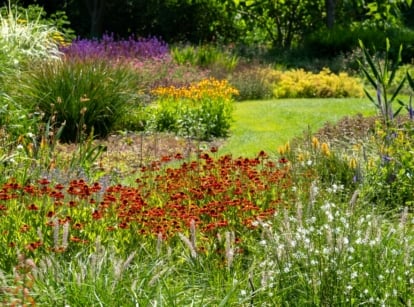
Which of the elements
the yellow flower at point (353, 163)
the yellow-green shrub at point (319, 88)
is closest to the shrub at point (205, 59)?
the yellow-green shrub at point (319, 88)

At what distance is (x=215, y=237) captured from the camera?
5.20 meters

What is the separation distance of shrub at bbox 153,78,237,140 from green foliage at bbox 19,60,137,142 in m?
0.61

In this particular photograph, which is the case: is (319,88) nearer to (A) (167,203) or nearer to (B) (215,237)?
(A) (167,203)

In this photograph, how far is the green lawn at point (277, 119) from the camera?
10.7m

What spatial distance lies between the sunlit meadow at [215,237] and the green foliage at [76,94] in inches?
108

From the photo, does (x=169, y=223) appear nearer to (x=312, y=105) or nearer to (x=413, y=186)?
(x=413, y=186)

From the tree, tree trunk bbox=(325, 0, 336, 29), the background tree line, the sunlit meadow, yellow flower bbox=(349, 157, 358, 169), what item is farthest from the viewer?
the tree

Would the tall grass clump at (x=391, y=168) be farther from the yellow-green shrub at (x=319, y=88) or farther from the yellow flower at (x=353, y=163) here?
the yellow-green shrub at (x=319, y=88)

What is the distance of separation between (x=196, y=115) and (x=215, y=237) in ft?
20.9

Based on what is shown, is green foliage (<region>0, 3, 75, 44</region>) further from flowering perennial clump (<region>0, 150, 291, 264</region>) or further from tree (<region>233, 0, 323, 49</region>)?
flowering perennial clump (<region>0, 150, 291, 264</region>)

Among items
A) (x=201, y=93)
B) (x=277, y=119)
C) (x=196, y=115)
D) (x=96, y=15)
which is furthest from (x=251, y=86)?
(x=96, y=15)

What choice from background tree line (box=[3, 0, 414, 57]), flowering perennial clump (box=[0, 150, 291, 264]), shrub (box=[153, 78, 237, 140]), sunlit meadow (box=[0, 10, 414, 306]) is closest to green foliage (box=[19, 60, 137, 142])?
shrub (box=[153, 78, 237, 140])

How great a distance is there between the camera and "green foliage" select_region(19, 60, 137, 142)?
10.6m

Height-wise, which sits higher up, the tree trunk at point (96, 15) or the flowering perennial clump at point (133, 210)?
the flowering perennial clump at point (133, 210)
